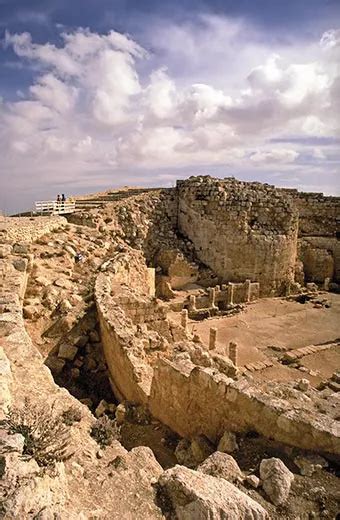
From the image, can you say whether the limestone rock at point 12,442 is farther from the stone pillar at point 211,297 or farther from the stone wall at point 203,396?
the stone pillar at point 211,297

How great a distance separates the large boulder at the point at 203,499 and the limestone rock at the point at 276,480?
29 cm

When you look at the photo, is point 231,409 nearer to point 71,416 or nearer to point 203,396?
point 203,396

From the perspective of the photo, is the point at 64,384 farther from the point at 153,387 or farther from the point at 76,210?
the point at 76,210

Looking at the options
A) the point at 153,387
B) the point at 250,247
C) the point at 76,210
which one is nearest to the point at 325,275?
the point at 250,247

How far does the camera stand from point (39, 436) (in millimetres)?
2381

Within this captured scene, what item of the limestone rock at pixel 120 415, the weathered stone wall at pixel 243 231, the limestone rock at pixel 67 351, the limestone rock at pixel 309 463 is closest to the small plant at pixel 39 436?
the limestone rock at pixel 309 463

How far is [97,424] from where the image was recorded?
330 cm

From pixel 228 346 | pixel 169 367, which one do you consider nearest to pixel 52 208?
pixel 228 346

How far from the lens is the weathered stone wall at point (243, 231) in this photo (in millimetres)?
16578

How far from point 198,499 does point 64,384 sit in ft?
14.3

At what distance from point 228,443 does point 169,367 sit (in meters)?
1.34

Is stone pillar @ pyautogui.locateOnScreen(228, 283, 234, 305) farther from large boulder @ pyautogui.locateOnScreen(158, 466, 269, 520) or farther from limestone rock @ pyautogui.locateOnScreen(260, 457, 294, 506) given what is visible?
large boulder @ pyautogui.locateOnScreen(158, 466, 269, 520)

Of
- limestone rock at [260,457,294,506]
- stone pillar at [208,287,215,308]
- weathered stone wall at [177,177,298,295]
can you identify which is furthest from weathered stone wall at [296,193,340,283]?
limestone rock at [260,457,294,506]

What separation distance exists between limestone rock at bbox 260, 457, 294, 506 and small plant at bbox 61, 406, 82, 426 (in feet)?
5.52
